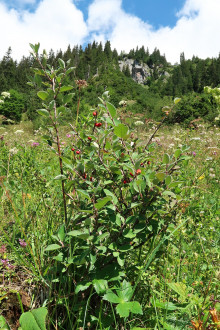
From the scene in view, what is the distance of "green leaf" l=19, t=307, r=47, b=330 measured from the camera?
93 centimetres

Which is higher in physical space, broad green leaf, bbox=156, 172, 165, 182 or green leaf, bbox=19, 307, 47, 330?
broad green leaf, bbox=156, 172, 165, 182

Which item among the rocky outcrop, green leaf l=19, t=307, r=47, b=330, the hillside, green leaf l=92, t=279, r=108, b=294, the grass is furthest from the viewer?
the rocky outcrop

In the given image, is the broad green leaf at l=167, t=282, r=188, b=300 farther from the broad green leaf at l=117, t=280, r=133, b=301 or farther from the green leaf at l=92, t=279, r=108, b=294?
the green leaf at l=92, t=279, r=108, b=294

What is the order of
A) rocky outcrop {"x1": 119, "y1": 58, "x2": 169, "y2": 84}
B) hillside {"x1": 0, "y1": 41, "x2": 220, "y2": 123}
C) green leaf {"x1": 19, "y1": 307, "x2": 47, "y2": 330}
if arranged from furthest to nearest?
rocky outcrop {"x1": 119, "y1": 58, "x2": 169, "y2": 84}, hillside {"x1": 0, "y1": 41, "x2": 220, "y2": 123}, green leaf {"x1": 19, "y1": 307, "x2": 47, "y2": 330}

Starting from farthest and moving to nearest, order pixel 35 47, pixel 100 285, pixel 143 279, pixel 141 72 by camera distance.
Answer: pixel 141 72 < pixel 143 279 < pixel 35 47 < pixel 100 285

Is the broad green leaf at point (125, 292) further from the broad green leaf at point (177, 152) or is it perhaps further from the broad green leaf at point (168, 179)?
the broad green leaf at point (177, 152)

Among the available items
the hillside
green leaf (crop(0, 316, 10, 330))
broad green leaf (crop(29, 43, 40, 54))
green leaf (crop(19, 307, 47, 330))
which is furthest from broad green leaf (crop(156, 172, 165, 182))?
the hillside

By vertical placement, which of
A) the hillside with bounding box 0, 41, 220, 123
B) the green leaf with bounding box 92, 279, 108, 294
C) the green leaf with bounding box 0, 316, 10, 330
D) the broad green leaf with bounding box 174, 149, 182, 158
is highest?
the hillside with bounding box 0, 41, 220, 123

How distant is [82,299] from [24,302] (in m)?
0.35

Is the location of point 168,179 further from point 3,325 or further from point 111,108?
point 3,325

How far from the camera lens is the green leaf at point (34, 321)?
927 mm

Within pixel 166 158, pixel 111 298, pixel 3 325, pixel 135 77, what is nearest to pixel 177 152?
pixel 166 158

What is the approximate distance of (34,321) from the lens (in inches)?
36.9

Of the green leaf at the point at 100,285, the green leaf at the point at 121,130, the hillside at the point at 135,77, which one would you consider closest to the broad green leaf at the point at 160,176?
the green leaf at the point at 121,130
